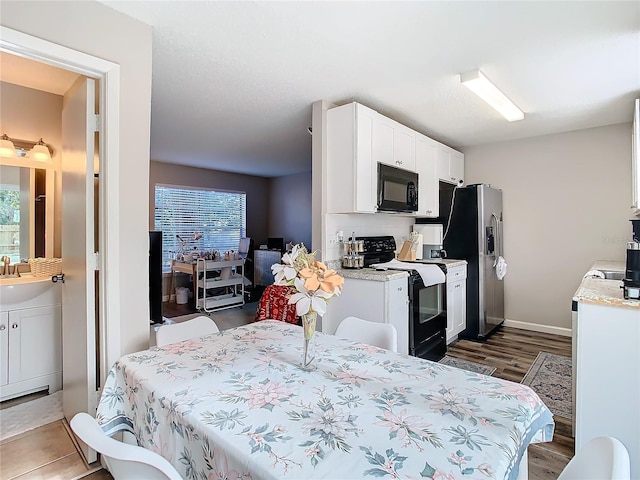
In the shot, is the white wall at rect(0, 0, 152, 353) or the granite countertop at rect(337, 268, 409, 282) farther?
the granite countertop at rect(337, 268, 409, 282)

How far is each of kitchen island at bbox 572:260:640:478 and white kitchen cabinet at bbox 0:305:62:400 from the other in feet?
11.5

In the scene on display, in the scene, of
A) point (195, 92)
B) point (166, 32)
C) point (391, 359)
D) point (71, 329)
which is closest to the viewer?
point (391, 359)

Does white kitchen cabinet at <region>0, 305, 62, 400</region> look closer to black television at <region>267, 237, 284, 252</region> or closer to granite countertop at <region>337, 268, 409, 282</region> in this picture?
granite countertop at <region>337, 268, 409, 282</region>

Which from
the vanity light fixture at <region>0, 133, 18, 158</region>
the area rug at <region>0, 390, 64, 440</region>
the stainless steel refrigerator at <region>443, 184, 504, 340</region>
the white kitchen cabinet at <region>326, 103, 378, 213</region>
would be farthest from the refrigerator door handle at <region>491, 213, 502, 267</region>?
the vanity light fixture at <region>0, 133, 18, 158</region>

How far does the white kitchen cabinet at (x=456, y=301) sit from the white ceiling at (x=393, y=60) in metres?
1.61

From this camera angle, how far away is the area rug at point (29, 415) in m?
2.14

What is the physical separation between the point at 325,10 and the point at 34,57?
4.45ft

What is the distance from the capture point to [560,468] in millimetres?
1783

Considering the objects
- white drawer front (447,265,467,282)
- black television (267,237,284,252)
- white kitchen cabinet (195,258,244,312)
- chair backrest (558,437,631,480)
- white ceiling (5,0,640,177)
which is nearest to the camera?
chair backrest (558,437,631,480)

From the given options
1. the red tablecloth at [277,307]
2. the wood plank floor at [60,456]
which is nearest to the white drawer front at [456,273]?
the wood plank floor at [60,456]

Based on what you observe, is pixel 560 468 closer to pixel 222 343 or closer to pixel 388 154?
pixel 222 343

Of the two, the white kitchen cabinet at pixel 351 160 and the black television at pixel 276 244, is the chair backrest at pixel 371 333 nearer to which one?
the white kitchen cabinet at pixel 351 160

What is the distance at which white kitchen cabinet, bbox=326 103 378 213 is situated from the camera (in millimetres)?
2791

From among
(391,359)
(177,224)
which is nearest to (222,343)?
(391,359)
